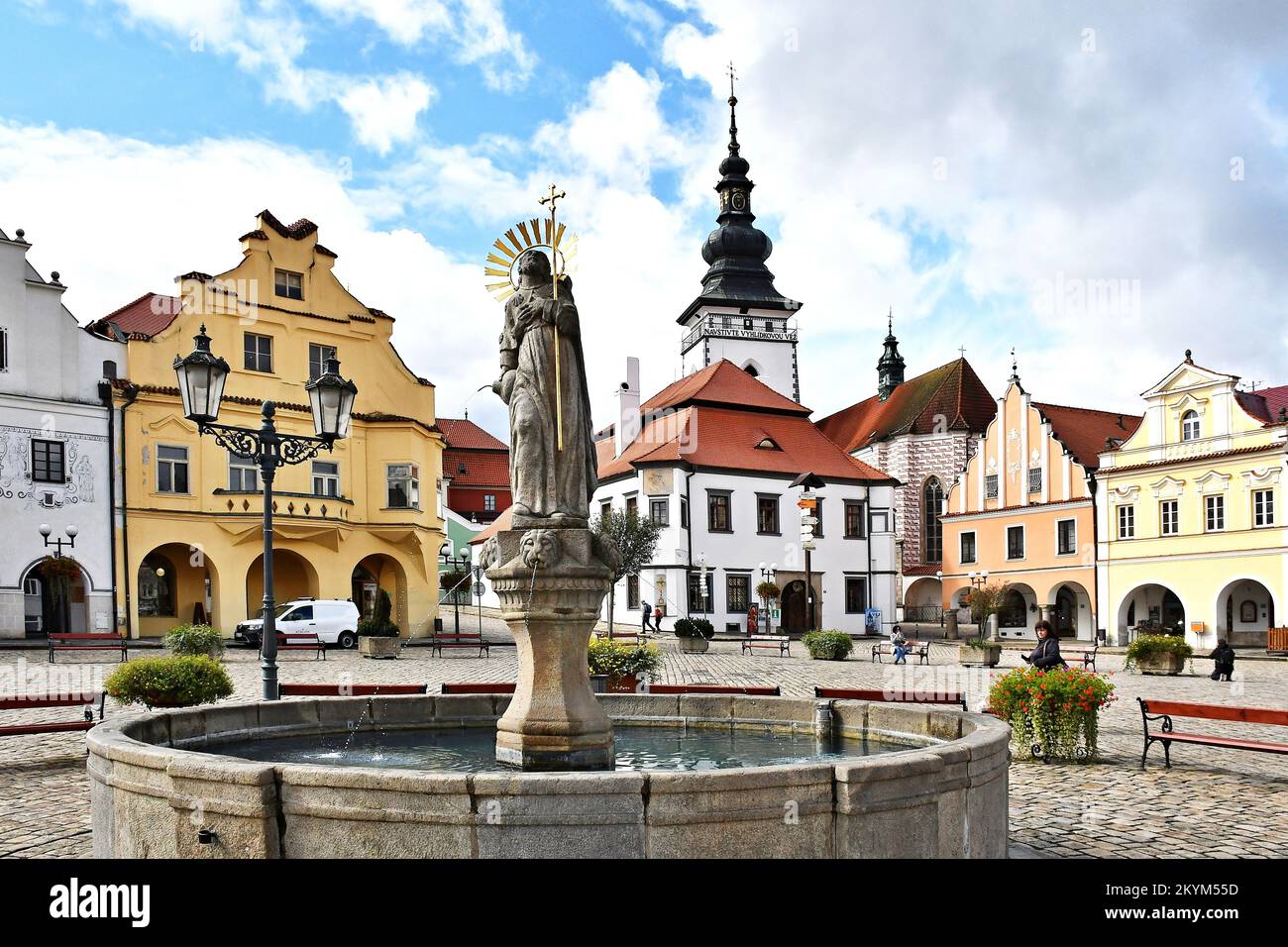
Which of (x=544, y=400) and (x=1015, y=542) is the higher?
(x=544, y=400)

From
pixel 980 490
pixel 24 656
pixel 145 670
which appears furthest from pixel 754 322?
pixel 145 670

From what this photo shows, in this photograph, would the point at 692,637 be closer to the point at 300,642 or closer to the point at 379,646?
the point at 379,646

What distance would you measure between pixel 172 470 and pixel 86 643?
7.89m

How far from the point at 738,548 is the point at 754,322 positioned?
1075 inches

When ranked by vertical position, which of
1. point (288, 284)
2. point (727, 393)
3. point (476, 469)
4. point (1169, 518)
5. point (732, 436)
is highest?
point (288, 284)

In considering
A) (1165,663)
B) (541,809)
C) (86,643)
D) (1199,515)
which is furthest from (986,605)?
(541,809)

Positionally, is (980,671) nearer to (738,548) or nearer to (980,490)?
(738,548)

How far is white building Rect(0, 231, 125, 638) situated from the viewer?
30047 mm

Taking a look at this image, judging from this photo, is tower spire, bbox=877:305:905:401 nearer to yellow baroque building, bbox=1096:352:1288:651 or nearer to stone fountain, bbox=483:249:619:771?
yellow baroque building, bbox=1096:352:1288:651

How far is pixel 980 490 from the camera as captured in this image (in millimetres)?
51219

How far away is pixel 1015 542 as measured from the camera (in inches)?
1917

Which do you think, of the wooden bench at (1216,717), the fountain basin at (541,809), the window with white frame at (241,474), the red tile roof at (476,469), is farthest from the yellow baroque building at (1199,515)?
the red tile roof at (476,469)
